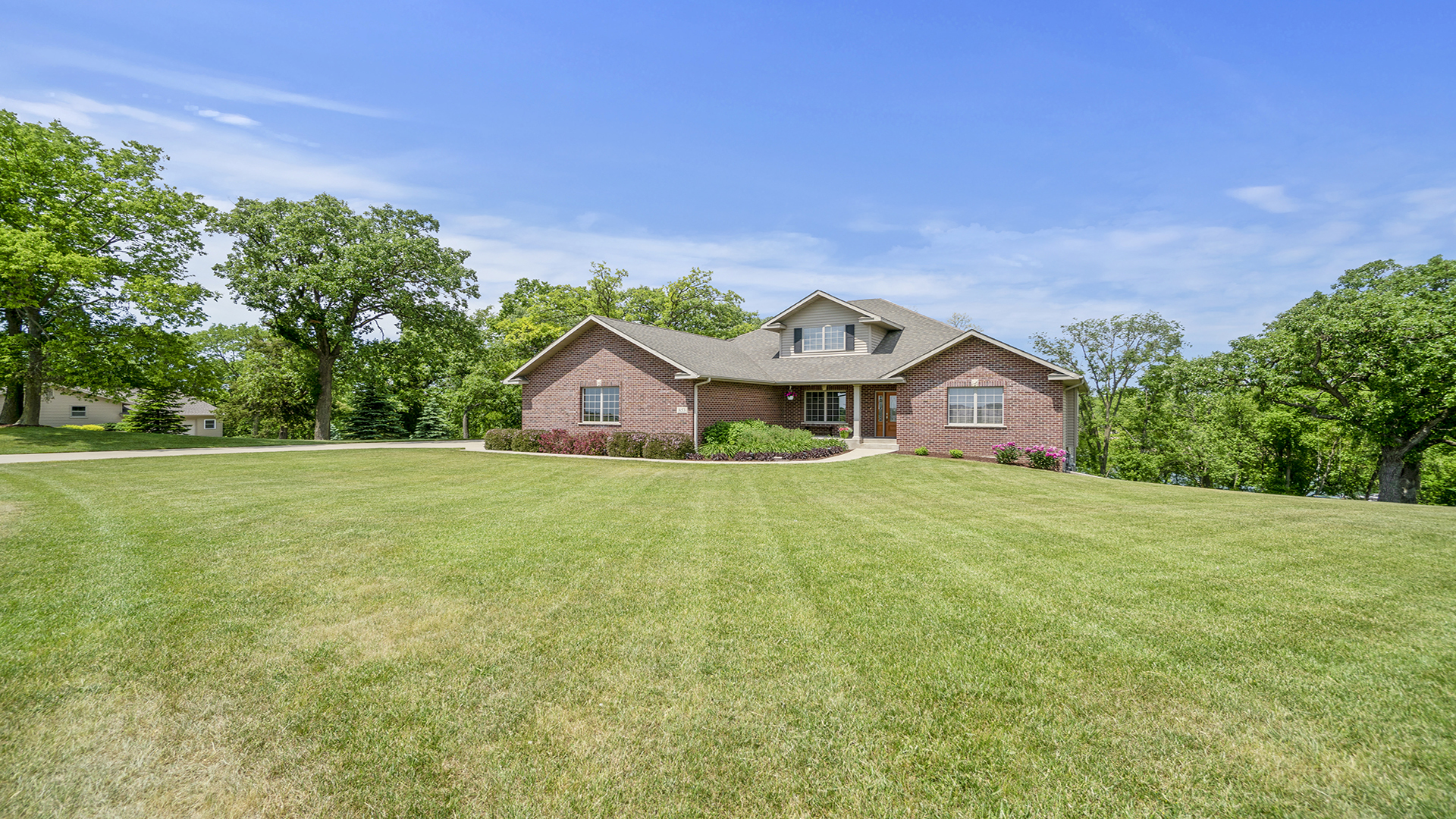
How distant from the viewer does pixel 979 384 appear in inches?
784

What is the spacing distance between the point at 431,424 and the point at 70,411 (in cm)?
2741

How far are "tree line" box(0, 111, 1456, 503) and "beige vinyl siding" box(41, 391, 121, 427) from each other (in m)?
8.73

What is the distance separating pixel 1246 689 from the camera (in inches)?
139

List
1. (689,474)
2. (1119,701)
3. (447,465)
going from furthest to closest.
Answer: (447,465) < (689,474) < (1119,701)

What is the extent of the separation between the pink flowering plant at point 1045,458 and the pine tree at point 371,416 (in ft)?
128

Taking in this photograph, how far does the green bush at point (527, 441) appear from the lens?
22734mm

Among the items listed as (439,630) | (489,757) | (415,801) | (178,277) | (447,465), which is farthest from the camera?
(178,277)

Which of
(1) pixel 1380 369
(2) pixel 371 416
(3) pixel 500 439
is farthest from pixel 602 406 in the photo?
(1) pixel 1380 369

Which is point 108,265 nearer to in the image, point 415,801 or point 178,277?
point 178,277

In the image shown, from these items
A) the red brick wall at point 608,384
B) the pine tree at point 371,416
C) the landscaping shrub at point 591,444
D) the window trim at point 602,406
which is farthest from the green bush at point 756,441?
the pine tree at point 371,416

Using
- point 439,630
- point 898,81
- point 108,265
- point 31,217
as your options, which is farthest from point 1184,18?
point 31,217

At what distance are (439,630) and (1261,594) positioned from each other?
23.9 feet

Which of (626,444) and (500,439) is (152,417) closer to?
(500,439)

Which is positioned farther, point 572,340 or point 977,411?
point 572,340
